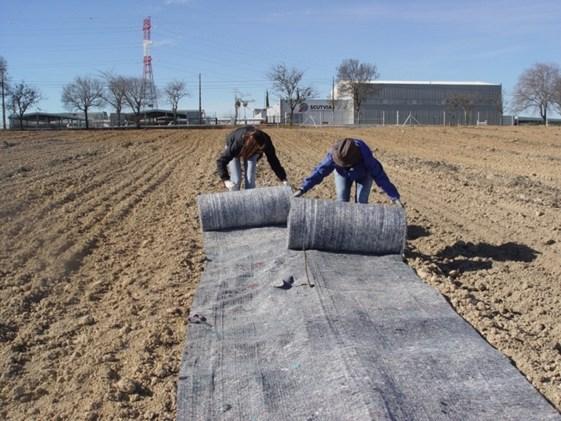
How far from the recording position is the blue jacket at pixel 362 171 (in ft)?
21.5

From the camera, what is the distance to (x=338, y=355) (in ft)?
12.5

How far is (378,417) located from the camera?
3041 millimetres

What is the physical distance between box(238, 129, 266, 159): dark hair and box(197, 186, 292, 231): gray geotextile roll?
1.80ft

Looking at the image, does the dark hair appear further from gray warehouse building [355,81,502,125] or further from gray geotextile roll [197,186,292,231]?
gray warehouse building [355,81,502,125]

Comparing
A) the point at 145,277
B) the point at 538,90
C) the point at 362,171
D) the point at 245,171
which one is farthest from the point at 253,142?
the point at 538,90

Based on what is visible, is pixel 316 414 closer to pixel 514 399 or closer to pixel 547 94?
pixel 514 399

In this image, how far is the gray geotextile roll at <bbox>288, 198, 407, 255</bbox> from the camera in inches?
249

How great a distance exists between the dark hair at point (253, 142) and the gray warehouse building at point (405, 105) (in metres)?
70.9

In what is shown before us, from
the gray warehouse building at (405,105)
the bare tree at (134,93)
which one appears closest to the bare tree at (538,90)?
the gray warehouse building at (405,105)

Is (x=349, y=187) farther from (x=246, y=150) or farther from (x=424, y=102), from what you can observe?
(x=424, y=102)

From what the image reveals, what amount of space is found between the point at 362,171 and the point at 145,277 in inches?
95.2

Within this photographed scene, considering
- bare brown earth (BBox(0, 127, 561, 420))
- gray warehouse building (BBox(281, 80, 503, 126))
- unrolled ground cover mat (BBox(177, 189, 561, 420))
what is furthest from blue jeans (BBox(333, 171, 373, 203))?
gray warehouse building (BBox(281, 80, 503, 126))

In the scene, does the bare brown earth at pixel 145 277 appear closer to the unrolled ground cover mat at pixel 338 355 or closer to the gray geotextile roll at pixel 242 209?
the unrolled ground cover mat at pixel 338 355

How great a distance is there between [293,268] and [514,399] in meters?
2.67
